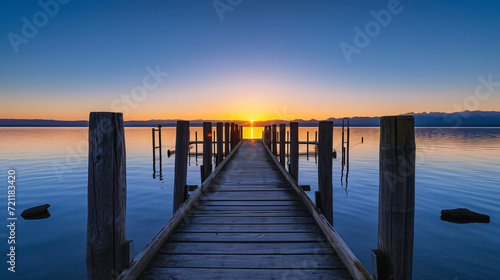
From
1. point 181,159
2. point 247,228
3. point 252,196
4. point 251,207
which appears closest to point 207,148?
point 181,159

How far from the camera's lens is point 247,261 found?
9.67 feet

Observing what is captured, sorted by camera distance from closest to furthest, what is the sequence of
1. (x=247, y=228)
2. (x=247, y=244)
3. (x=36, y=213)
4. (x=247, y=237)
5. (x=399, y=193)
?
(x=399, y=193)
(x=247, y=244)
(x=247, y=237)
(x=247, y=228)
(x=36, y=213)

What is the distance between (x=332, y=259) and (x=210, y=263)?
1435mm

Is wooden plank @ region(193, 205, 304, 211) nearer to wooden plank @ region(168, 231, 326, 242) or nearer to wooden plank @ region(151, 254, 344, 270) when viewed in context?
wooden plank @ region(168, 231, 326, 242)

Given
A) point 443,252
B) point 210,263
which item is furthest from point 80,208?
point 443,252

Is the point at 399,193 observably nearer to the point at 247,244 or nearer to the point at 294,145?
the point at 247,244

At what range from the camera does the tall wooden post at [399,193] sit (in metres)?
2.48

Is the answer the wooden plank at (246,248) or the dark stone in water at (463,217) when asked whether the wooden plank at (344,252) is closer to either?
the wooden plank at (246,248)

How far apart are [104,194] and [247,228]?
Answer: 7.16ft

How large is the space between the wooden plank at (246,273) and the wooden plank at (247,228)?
3.21 ft

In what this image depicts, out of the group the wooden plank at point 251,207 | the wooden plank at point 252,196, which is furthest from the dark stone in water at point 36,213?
the wooden plank at point 251,207

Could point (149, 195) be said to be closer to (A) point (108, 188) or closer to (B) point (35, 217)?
(B) point (35, 217)

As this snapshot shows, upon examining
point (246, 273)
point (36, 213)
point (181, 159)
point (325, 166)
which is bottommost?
point (36, 213)

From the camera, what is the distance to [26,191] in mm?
12562
